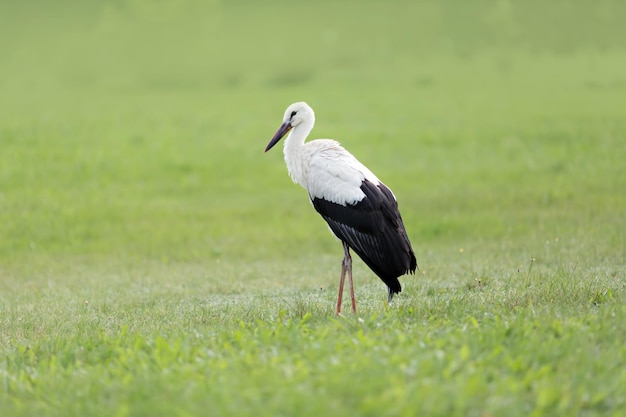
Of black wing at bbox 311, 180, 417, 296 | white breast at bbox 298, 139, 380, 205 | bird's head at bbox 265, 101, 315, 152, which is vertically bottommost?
black wing at bbox 311, 180, 417, 296

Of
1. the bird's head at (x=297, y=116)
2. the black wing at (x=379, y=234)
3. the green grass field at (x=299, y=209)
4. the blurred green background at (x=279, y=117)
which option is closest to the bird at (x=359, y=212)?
the black wing at (x=379, y=234)

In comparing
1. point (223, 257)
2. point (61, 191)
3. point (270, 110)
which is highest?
point (270, 110)

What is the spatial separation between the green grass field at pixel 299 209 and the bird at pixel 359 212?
1.50ft

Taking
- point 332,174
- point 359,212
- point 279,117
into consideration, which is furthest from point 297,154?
point 279,117

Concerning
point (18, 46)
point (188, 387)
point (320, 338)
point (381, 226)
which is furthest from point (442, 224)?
point (18, 46)

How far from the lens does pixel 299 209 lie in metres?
17.2

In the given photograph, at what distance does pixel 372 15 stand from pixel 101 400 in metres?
37.0

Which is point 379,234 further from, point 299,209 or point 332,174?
point 299,209

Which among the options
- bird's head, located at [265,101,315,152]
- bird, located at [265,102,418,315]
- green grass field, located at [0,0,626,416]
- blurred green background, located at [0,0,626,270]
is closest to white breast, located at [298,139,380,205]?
bird, located at [265,102,418,315]

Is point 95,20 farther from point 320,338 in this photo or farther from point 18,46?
point 320,338

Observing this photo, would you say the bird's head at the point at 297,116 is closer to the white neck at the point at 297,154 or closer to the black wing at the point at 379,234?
the white neck at the point at 297,154

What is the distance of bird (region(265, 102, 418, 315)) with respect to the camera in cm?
821

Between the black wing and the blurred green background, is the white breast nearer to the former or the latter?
the black wing

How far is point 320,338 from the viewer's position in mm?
6125
